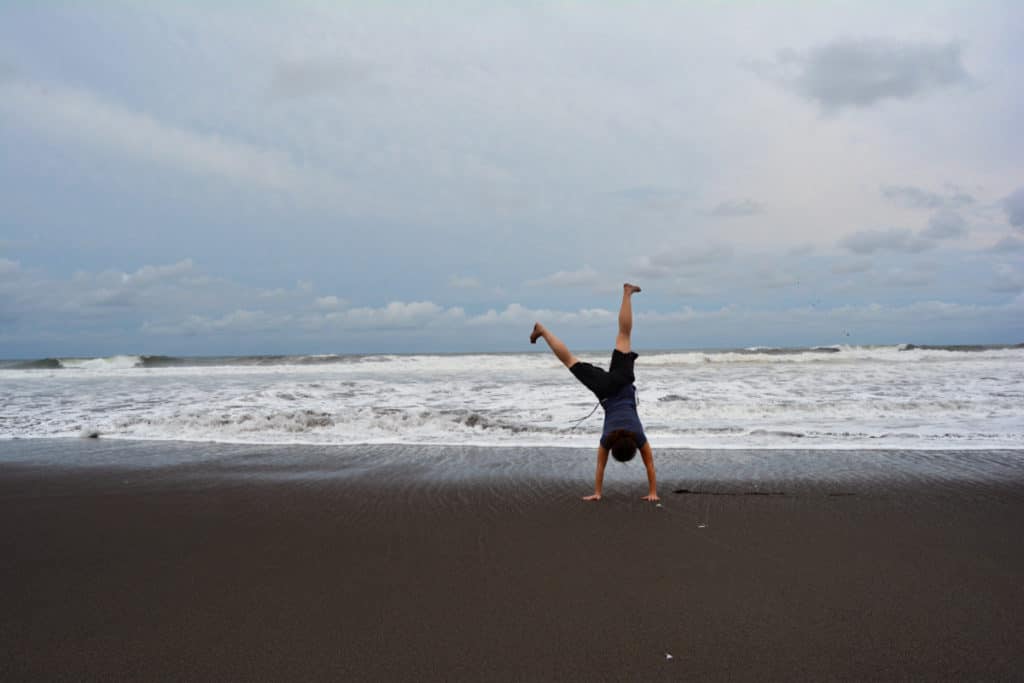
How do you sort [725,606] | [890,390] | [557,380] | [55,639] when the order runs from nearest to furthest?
1. [55,639]
2. [725,606]
3. [890,390]
4. [557,380]

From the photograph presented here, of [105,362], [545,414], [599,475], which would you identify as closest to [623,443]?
[599,475]

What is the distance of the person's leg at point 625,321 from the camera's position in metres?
6.37

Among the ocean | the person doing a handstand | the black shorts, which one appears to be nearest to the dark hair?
the person doing a handstand

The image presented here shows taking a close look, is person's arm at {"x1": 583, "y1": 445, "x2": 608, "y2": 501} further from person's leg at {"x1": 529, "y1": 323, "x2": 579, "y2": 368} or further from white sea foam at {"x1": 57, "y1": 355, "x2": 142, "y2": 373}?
white sea foam at {"x1": 57, "y1": 355, "x2": 142, "y2": 373}

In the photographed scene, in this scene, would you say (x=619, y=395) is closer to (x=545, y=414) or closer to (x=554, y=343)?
(x=554, y=343)

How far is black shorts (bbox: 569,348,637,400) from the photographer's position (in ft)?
20.8

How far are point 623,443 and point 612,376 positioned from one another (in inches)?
25.9

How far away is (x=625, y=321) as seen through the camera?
6379 millimetres

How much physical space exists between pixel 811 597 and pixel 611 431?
2.68m

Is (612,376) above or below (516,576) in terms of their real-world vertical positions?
above

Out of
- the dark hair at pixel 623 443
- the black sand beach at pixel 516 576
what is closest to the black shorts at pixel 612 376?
the dark hair at pixel 623 443

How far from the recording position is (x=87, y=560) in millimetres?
4504

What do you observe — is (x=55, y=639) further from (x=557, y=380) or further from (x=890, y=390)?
(x=557, y=380)

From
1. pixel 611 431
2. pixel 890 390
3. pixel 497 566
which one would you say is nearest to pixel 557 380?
pixel 890 390
